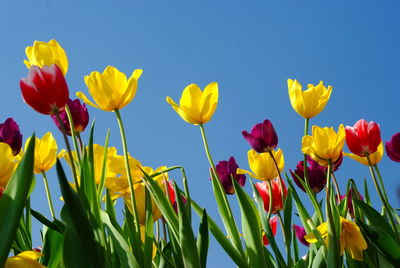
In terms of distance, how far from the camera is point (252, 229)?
6.21 ft

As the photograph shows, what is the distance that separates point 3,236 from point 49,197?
1.02 meters

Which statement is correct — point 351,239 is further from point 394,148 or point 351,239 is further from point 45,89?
point 45,89

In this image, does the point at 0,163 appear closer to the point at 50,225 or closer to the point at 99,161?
the point at 50,225

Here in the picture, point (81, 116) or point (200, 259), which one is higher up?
point (81, 116)

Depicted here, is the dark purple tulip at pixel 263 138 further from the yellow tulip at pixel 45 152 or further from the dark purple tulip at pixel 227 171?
the yellow tulip at pixel 45 152

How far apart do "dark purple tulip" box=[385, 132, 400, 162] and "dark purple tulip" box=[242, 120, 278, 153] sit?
0.65 meters

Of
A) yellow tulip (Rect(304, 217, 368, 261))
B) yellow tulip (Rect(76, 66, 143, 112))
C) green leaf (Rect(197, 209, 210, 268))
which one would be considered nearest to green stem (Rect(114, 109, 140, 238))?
yellow tulip (Rect(76, 66, 143, 112))

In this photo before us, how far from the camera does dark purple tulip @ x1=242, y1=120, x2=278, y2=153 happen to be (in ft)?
7.52

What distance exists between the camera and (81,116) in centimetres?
194

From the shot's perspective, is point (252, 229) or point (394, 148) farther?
point (394, 148)

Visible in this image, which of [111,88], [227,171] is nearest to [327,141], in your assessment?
[227,171]

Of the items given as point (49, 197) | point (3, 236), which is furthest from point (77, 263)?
point (49, 197)

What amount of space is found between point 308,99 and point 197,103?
1.54 ft

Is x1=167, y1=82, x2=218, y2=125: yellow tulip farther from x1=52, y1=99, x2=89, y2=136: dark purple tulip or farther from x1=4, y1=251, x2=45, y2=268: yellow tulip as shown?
x1=4, y1=251, x2=45, y2=268: yellow tulip
